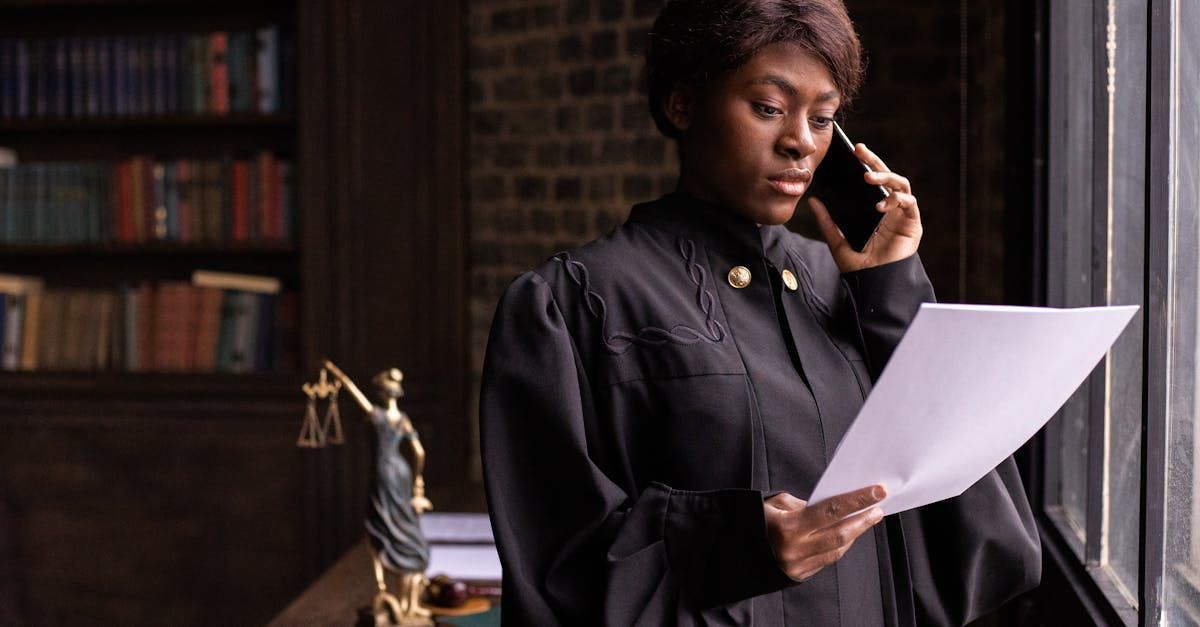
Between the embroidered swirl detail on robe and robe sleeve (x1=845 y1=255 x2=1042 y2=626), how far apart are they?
0.19 meters

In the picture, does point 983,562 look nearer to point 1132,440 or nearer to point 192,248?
point 1132,440

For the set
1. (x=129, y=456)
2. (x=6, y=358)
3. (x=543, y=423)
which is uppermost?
(x=543, y=423)

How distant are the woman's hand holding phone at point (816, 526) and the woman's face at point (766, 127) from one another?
0.31m

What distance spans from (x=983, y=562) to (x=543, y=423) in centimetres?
52

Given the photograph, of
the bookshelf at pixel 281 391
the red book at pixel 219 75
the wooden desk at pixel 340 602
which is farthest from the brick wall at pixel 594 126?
the wooden desk at pixel 340 602

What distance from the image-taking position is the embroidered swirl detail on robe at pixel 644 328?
1.17 meters

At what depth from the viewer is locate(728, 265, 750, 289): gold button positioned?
1.26 meters

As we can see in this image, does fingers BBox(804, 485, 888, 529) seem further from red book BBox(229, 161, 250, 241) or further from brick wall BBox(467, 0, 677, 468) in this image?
→ red book BBox(229, 161, 250, 241)

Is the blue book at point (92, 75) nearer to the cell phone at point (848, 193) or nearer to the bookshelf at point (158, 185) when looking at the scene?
the bookshelf at point (158, 185)

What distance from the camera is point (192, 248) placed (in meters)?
4.20

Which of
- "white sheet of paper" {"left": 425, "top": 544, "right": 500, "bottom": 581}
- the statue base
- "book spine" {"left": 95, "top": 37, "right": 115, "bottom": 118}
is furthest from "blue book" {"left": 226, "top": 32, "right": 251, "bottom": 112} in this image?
the statue base

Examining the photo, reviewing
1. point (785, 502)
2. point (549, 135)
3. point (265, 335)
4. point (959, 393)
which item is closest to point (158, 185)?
point (265, 335)

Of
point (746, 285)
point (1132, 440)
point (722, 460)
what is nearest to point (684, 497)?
point (722, 460)

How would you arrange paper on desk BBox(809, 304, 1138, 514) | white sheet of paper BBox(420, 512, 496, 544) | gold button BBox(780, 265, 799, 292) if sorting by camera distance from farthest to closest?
white sheet of paper BBox(420, 512, 496, 544), gold button BBox(780, 265, 799, 292), paper on desk BBox(809, 304, 1138, 514)
